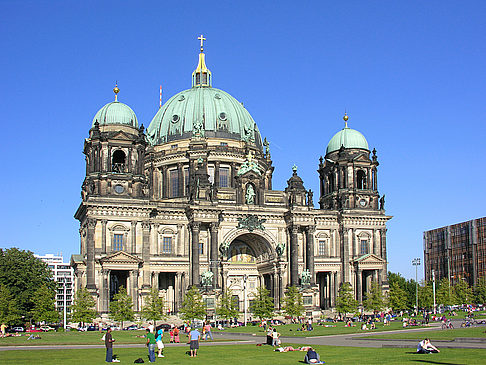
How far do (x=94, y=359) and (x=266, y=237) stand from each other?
199ft

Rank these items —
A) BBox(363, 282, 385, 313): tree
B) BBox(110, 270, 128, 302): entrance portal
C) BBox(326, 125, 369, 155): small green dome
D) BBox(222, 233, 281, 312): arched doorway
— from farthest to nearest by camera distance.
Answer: BBox(326, 125, 369, 155): small green dome
BBox(222, 233, 281, 312): arched doorway
BBox(363, 282, 385, 313): tree
BBox(110, 270, 128, 302): entrance portal

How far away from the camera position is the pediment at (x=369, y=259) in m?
101

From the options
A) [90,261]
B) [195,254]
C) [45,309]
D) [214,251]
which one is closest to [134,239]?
[90,261]

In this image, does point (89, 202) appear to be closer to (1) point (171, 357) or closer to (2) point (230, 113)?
(2) point (230, 113)

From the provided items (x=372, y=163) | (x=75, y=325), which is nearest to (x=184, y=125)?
(x=372, y=163)

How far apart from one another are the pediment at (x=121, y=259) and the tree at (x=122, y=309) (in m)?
5.62

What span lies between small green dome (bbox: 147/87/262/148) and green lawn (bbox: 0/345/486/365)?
64.7 metres

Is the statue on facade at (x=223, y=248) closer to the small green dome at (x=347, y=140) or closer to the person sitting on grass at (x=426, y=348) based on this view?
the small green dome at (x=347, y=140)

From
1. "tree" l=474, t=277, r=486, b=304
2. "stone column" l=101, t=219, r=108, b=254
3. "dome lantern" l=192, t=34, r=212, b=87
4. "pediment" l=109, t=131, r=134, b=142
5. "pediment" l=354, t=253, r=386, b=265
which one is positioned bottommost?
"tree" l=474, t=277, r=486, b=304

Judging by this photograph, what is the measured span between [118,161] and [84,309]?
906 inches

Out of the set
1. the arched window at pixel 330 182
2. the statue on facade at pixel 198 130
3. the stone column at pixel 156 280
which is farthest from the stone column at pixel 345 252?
the stone column at pixel 156 280

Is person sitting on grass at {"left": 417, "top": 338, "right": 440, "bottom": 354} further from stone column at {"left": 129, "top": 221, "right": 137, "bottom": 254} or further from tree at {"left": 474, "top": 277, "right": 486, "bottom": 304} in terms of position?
tree at {"left": 474, "top": 277, "right": 486, "bottom": 304}

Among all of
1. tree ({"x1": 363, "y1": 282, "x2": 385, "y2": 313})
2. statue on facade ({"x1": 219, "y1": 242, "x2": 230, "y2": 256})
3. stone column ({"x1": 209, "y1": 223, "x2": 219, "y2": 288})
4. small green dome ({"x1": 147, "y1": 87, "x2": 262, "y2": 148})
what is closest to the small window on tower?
stone column ({"x1": 209, "y1": 223, "x2": 219, "y2": 288})

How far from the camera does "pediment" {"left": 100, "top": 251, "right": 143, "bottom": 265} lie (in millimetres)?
86000
